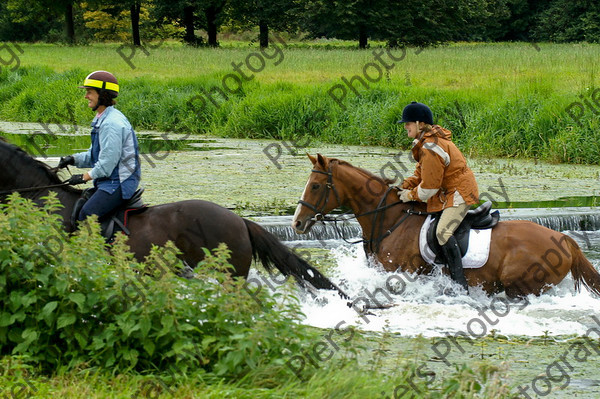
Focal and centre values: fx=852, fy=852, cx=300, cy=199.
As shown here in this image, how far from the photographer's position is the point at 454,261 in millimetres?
7809

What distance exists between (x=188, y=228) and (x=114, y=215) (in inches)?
26.8

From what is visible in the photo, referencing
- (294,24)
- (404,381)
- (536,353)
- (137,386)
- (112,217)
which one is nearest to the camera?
(137,386)

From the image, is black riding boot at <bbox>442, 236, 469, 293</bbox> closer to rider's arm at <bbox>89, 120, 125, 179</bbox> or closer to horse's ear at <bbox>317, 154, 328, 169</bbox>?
horse's ear at <bbox>317, 154, 328, 169</bbox>

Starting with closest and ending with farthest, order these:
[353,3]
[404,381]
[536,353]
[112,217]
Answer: [404,381] < [536,353] < [112,217] < [353,3]

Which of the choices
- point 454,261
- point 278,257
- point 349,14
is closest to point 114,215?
point 278,257

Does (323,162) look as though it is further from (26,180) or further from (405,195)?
(26,180)

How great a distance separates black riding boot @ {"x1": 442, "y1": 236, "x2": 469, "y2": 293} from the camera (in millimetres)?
7785

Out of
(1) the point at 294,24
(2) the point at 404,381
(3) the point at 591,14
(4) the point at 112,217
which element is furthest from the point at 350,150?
(3) the point at 591,14

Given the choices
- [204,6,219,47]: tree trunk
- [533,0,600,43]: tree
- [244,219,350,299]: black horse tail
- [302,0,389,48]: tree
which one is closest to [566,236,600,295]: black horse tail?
[244,219,350,299]: black horse tail

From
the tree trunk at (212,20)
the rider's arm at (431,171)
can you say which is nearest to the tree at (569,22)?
the tree trunk at (212,20)

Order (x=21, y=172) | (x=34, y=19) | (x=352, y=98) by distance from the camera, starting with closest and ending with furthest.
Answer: (x=21, y=172) → (x=352, y=98) → (x=34, y=19)

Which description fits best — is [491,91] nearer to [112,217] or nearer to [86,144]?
[86,144]

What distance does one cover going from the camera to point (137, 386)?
4602 mm

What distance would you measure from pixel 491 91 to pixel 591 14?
40.3 meters
